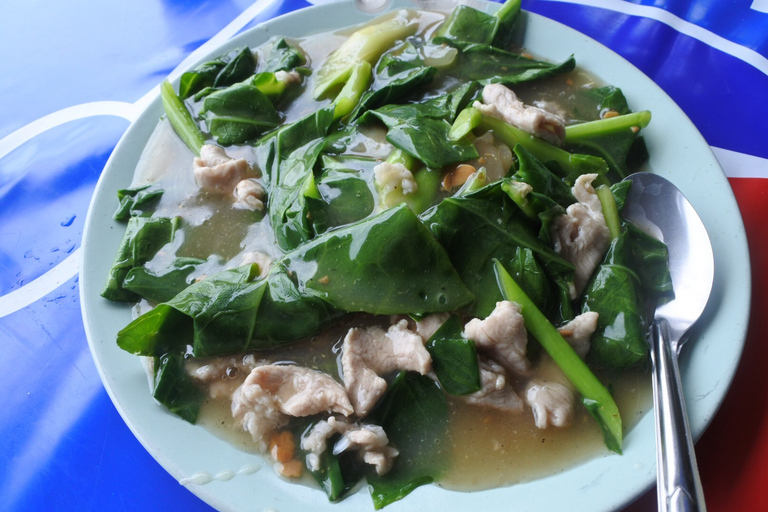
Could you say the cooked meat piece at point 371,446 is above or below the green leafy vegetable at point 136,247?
below

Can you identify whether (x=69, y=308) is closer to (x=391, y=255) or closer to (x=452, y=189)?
(x=391, y=255)

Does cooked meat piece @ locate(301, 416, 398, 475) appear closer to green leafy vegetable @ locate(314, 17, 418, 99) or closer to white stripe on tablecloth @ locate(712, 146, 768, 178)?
green leafy vegetable @ locate(314, 17, 418, 99)

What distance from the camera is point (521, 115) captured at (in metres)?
2.37

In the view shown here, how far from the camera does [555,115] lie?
2520mm

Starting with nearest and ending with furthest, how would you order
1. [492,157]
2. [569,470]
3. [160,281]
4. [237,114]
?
1. [569,470]
2. [160,281]
3. [492,157]
4. [237,114]

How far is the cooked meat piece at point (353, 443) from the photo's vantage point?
176 cm

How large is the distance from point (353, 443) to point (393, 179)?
101cm

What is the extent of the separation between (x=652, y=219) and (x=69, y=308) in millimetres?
2729

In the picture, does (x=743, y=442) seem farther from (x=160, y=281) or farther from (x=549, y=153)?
(x=160, y=281)

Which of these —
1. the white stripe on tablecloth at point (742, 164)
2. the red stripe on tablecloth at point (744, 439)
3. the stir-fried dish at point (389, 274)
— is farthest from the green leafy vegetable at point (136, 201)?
the white stripe on tablecloth at point (742, 164)

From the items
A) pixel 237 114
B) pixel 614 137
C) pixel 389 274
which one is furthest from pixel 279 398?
pixel 614 137

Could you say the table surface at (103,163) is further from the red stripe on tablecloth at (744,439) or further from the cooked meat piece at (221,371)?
the cooked meat piece at (221,371)

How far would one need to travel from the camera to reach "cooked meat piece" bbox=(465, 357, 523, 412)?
6.14 feet

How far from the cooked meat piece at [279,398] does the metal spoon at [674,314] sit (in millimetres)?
979
